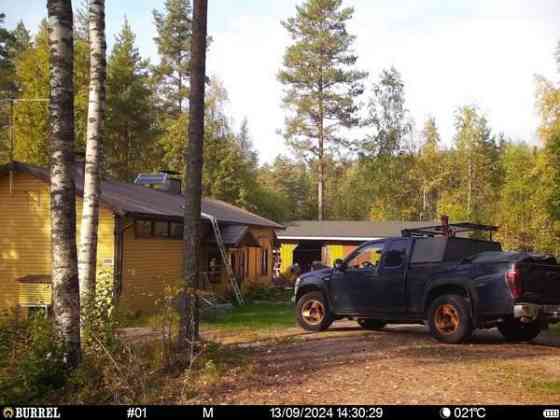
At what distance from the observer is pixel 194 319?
31.7 ft

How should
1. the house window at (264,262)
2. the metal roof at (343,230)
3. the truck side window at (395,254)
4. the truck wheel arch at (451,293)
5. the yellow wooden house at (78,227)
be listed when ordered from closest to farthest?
the truck wheel arch at (451,293)
the truck side window at (395,254)
the yellow wooden house at (78,227)
the house window at (264,262)
the metal roof at (343,230)

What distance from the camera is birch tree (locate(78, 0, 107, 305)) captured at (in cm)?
996

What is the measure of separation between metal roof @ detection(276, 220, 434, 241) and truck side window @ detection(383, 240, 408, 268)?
21.0 metres

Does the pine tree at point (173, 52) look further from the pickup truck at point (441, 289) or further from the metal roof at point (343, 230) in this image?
the pickup truck at point (441, 289)

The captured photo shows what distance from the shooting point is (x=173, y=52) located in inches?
1957

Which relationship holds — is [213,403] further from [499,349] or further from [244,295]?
[244,295]

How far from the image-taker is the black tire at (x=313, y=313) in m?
12.9

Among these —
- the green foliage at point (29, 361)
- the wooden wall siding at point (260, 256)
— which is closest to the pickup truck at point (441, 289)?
the green foliage at point (29, 361)

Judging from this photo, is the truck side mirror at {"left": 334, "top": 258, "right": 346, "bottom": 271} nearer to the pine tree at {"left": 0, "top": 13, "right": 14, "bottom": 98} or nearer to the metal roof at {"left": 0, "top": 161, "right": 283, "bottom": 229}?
the metal roof at {"left": 0, "top": 161, "right": 283, "bottom": 229}

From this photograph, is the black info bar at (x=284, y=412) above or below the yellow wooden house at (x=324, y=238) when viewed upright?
below

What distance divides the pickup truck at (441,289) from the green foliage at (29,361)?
598 cm

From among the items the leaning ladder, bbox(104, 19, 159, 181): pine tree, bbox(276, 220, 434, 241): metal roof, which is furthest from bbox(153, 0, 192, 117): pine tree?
the leaning ladder

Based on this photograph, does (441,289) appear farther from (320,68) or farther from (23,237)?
(320,68)

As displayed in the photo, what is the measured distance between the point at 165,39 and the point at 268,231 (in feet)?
82.3
